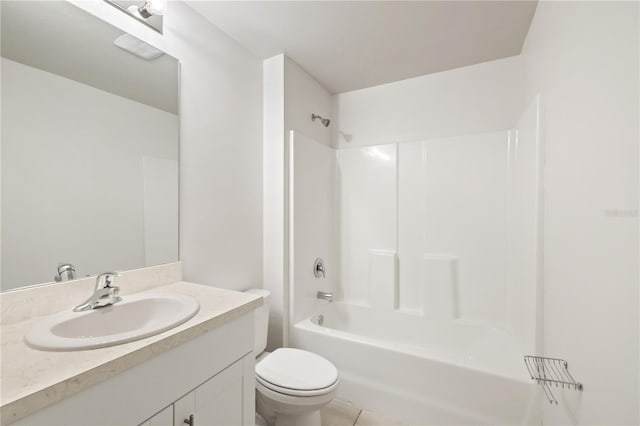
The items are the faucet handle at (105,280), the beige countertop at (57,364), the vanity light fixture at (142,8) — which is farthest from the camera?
the vanity light fixture at (142,8)

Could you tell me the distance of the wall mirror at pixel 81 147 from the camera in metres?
0.93

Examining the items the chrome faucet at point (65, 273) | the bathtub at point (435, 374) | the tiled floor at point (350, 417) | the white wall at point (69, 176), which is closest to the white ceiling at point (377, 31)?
the white wall at point (69, 176)

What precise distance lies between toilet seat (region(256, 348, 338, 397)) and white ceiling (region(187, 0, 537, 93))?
2.02 m

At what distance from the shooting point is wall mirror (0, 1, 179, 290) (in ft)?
3.05

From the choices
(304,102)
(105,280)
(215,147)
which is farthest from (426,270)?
(105,280)

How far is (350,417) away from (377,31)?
245cm

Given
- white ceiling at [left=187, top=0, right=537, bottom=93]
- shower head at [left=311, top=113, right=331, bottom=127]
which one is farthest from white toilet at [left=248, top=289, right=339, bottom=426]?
white ceiling at [left=187, top=0, right=537, bottom=93]

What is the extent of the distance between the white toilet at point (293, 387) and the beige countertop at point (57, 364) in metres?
0.66

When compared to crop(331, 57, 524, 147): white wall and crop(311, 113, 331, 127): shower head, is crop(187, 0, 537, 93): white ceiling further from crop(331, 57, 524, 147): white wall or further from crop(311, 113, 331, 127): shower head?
crop(311, 113, 331, 127): shower head

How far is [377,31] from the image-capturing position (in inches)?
67.9

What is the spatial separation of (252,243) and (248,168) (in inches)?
21.5

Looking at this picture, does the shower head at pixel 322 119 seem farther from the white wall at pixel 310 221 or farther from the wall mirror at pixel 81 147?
the wall mirror at pixel 81 147

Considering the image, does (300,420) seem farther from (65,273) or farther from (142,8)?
(142,8)

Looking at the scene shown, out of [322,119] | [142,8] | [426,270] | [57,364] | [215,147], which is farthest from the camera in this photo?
[322,119]
